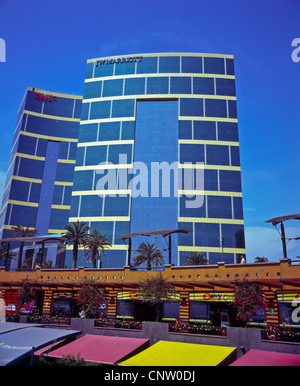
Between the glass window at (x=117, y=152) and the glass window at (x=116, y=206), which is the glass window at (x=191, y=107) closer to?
the glass window at (x=117, y=152)

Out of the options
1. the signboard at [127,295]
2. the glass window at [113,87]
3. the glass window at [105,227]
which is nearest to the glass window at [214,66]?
the glass window at [113,87]

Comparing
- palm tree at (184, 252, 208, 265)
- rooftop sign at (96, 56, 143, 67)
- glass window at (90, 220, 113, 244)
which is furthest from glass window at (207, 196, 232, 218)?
rooftop sign at (96, 56, 143, 67)

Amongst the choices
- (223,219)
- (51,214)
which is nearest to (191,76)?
(223,219)

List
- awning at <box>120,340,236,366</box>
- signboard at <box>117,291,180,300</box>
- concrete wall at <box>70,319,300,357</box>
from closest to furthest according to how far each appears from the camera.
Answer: awning at <box>120,340,236,366</box> < concrete wall at <box>70,319,300,357</box> < signboard at <box>117,291,180,300</box>

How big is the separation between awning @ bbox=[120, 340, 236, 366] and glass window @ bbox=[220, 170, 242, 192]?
69186 mm

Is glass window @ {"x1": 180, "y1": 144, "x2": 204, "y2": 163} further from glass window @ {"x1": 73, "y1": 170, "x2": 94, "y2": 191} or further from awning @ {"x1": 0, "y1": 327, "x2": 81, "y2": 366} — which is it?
awning @ {"x1": 0, "y1": 327, "x2": 81, "y2": 366}

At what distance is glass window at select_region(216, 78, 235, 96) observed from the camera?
100 meters

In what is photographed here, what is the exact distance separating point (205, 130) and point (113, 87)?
32051 mm

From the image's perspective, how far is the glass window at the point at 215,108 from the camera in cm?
9812

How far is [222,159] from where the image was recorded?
307 feet

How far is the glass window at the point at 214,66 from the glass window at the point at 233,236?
47.8 metres

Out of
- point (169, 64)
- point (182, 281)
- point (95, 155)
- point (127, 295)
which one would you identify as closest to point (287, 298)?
point (182, 281)

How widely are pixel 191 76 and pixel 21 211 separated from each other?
71.0 metres

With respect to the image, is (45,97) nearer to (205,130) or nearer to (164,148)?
(164,148)
